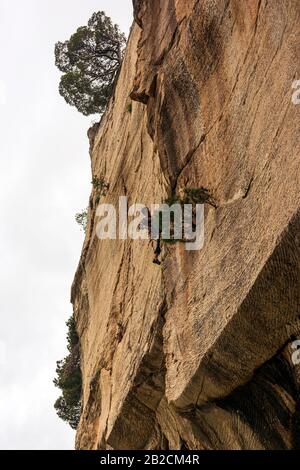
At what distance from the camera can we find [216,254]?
11.8m

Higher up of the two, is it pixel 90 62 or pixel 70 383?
pixel 90 62

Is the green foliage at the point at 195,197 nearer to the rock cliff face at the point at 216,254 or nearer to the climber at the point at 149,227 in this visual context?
the rock cliff face at the point at 216,254

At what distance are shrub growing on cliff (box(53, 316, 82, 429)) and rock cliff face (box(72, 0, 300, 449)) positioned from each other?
10649 millimetres

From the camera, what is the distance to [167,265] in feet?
44.7

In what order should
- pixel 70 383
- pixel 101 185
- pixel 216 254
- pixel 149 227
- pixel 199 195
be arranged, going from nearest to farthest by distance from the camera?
1. pixel 216 254
2. pixel 199 195
3. pixel 149 227
4. pixel 101 185
5. pixel 70 383

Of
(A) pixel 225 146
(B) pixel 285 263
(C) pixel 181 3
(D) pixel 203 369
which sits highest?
(C) pixel 181 3

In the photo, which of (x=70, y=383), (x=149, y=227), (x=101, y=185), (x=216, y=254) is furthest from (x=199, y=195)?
(x=70, y=383)

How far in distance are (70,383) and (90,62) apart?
10995 millimetres

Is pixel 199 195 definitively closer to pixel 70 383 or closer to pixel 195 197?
pixel 195 197

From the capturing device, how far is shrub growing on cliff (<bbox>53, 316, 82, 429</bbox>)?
27.8 m

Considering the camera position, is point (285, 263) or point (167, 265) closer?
point (285, 263)

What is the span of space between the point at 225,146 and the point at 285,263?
2880 millimetres
